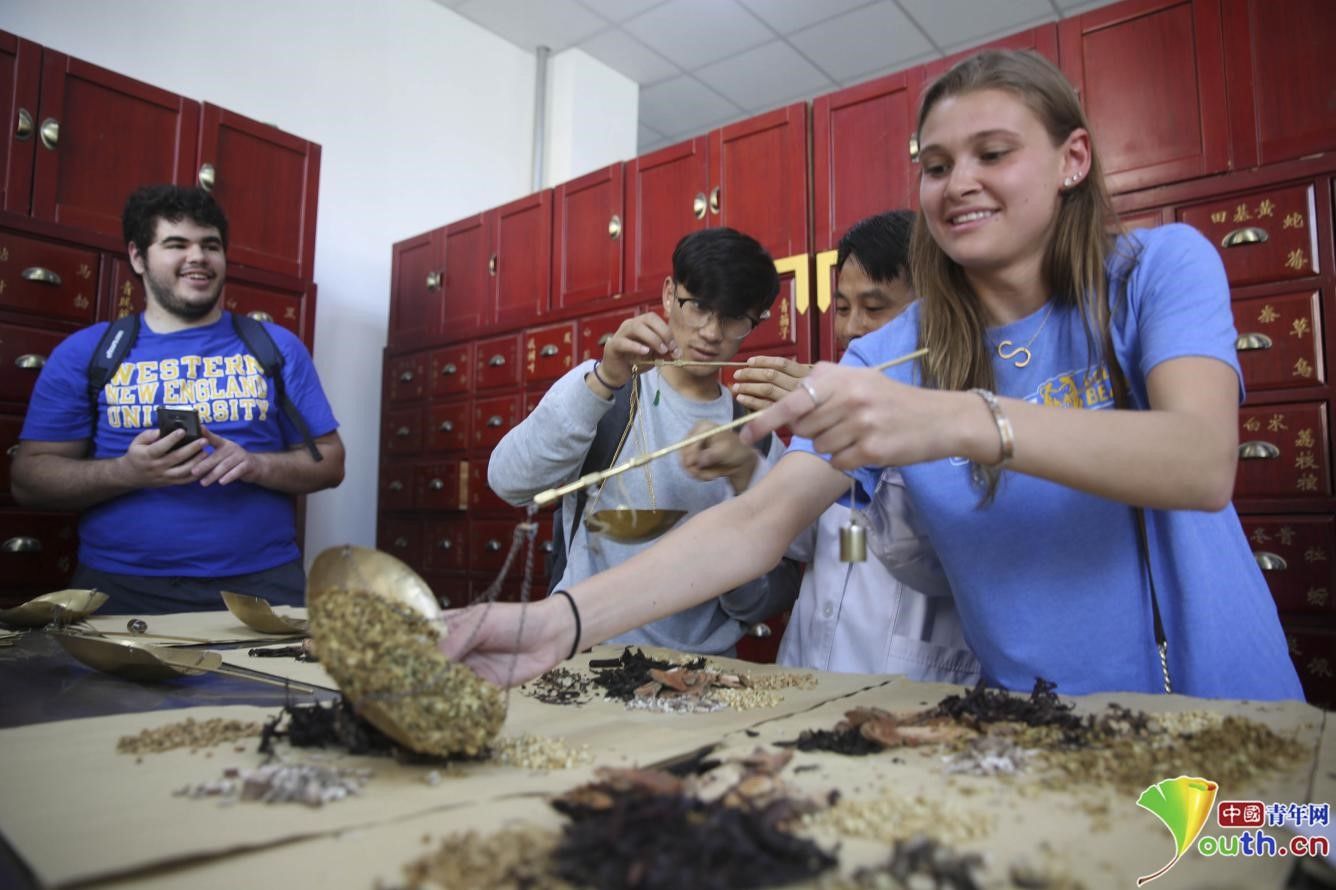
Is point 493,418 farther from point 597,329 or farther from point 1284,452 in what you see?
point 1284,452

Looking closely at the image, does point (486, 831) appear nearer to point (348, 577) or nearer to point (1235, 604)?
point (348, 577)

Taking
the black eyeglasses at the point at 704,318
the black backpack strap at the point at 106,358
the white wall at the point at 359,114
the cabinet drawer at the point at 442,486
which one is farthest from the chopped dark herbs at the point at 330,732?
the white wall at the point at 359,114

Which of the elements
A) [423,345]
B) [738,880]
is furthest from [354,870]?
[423,345]

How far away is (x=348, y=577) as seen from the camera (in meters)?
1.00

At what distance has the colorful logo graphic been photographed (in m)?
0.64

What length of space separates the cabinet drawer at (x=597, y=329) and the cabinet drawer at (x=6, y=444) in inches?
97.4

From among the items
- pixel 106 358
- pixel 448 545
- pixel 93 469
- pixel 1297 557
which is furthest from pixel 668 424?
pixel 448 545

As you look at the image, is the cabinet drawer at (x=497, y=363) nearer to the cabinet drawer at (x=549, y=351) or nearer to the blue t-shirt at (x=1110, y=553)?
the cabinet drawer at (x=549, y=351)

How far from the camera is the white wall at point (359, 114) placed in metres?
4.68

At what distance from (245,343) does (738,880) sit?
2.82 meters

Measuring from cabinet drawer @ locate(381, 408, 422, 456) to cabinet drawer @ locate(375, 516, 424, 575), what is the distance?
1.49 ft

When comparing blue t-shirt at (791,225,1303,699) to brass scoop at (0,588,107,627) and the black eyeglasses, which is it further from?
brass scoop at (0,588,107,627)

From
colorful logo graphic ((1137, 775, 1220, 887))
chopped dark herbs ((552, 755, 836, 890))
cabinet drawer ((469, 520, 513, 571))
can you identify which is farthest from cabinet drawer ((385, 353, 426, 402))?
colorful logo graphic ((1137, 775, 1220, 887))

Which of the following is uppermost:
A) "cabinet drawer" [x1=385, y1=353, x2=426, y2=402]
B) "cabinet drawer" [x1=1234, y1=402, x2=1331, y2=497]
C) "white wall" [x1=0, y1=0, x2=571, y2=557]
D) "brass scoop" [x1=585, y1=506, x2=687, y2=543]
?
"white wall" [x1=0, y1=0, x2=571, y2=557]
